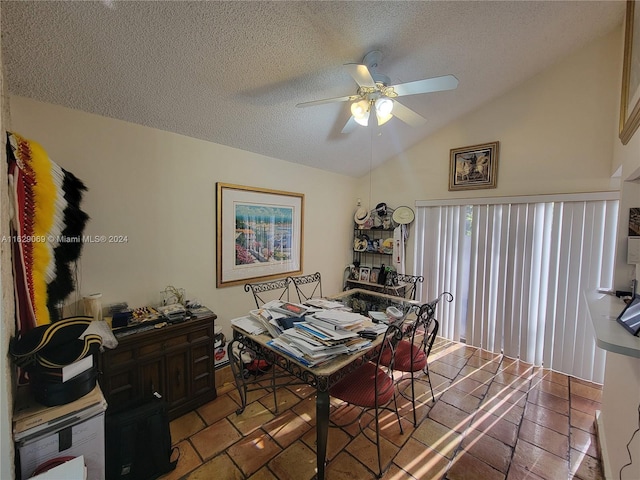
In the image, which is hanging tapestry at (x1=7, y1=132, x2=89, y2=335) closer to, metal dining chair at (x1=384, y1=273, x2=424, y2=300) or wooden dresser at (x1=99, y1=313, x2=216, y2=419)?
wooden dresser at (x1=99, y1=313, x2=216, y2=419)

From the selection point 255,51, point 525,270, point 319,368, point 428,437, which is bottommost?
point 428,437

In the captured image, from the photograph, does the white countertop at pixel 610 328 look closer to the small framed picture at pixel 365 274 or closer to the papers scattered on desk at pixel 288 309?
the papers scattered on desk at pixel 288 309

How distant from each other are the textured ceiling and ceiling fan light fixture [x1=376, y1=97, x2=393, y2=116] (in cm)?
42

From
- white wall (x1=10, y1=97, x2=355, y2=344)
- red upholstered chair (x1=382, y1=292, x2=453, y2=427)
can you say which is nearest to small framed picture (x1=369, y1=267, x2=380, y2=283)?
red upholstered chair (x1=382, y1=292, x2=453, y2=427)

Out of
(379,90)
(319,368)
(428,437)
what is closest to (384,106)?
(379,90)

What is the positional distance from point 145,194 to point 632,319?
2.99 meters

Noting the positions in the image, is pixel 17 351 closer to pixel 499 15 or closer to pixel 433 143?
pixel 499 15

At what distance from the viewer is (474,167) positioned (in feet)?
9.71

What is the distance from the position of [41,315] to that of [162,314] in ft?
2.36

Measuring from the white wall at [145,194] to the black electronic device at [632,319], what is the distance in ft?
8.83

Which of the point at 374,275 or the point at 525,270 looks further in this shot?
the point at 374,275

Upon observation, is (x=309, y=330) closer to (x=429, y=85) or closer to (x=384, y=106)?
(x=384, y=106)

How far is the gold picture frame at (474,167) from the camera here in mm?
2828

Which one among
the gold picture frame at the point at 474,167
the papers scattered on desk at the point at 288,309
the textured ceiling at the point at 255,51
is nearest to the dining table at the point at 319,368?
the papers scattered on desk at the point at 288,309
